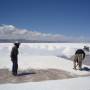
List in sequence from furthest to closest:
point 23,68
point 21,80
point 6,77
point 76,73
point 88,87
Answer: point 23,68 → point 76,73 → point 6,77 → point 21,80 → point 88,87

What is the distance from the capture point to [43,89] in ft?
32.9

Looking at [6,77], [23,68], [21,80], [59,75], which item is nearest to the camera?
[21,80]

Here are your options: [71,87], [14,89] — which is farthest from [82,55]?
[14,89]

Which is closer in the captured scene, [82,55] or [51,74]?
[51,74]

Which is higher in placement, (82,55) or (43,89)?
(82,55)

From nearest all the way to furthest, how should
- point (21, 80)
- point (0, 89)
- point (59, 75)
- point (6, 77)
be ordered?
point (0, 89) → point (21, 80) → point (6, 77) → point (59, 75)

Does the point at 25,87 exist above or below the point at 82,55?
below

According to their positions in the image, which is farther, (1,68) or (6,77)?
(1,68)

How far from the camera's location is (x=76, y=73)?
15398mm

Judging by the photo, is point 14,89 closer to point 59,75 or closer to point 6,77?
point 6,77

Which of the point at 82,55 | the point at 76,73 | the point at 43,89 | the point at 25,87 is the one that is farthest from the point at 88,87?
the point at 82,55

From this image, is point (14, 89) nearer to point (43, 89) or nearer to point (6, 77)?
point (43, 89)

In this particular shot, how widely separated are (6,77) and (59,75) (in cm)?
314

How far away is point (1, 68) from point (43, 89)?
735 cm
